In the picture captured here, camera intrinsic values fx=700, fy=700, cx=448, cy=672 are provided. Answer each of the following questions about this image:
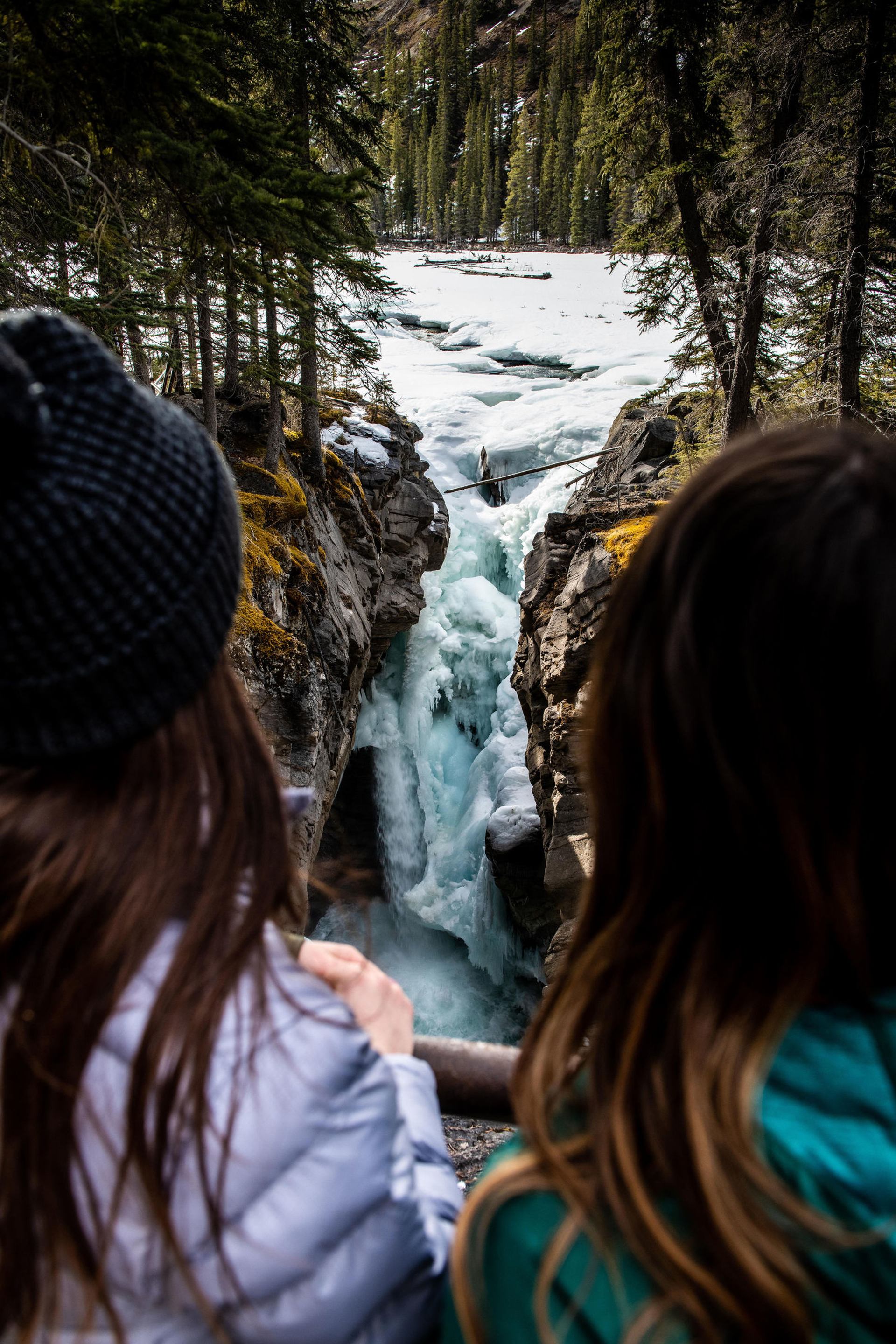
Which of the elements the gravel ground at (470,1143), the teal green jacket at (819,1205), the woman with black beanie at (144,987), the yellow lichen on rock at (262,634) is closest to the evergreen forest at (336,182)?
the yellow lichen on rock at (262,634)

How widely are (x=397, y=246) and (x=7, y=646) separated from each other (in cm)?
8056

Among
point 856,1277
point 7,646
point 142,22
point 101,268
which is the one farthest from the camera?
point 101,268

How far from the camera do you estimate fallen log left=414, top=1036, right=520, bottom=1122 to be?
3.92 feet

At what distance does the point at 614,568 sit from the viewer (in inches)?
355

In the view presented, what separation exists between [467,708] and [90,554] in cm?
1622

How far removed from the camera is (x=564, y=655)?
9516 millimetres

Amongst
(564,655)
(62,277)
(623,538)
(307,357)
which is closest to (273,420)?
(307,357)

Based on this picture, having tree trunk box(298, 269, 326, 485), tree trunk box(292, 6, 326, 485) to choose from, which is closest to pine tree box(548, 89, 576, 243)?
tree trunk box(292, 6, 326, 485)

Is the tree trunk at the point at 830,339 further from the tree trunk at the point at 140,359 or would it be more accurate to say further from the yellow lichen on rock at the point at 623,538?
the tree trunk at the point at 140,359

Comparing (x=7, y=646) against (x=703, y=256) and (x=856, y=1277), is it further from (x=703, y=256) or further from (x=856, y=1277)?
(x=703, y=256)

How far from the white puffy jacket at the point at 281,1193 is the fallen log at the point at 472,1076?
0.88ft

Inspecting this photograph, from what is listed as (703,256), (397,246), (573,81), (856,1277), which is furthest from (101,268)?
(573,81)

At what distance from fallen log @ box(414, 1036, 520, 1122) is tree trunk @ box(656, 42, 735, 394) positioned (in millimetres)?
11702

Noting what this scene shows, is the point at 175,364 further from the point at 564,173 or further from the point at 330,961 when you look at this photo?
the point at 564,173
